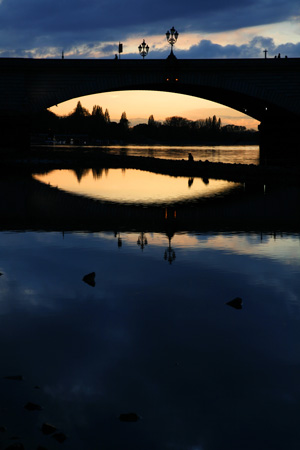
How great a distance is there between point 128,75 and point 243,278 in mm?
47584

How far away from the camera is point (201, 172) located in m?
50.3

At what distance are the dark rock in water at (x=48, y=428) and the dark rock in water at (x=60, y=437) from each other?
0.08 metres

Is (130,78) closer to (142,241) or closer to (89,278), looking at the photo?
(142,241)

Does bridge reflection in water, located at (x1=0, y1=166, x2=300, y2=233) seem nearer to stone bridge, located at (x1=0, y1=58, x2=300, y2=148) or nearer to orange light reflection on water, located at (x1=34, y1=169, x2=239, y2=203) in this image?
orange light reflection on water, located at (x1=34, y1=169, x2=239, y2=203)

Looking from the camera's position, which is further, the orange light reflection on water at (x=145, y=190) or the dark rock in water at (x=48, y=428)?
the orange light reflection on water at (x=145, y=190)

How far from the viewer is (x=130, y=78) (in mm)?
57469

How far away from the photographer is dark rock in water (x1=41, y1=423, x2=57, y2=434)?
19.0 ft

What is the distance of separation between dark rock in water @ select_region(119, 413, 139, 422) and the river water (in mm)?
10

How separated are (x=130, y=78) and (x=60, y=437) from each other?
177ft

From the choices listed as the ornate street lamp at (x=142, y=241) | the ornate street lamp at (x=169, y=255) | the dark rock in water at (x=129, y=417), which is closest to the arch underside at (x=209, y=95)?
the ornate street lamp at (x=142, y=241)

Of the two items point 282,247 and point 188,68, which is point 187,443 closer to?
point 282,247

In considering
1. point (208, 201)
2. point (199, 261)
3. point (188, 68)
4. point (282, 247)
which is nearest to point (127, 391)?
point (199, 261)

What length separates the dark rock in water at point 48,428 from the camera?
19.0 feet

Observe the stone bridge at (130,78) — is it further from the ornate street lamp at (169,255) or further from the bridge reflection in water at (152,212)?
the ornate street lamp at (169,255)
